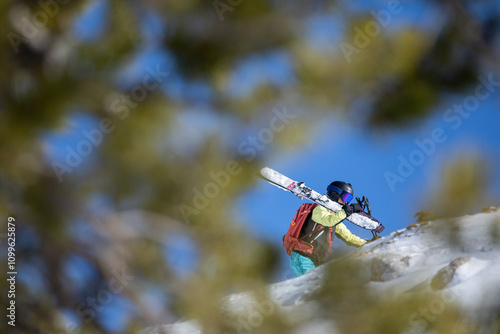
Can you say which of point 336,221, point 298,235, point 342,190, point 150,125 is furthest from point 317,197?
point 150,125

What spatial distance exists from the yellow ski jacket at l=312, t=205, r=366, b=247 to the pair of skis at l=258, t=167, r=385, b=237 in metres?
0.54

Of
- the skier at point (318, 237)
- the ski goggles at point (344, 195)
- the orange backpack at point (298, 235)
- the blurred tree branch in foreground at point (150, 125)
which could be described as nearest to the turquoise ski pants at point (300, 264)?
the skier at point (318, 237)

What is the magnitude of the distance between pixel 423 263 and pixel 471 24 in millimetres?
4738

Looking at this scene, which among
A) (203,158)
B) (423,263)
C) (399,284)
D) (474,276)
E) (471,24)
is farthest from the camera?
(423,263)

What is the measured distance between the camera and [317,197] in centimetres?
934

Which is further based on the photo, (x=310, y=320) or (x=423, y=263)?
(x=423, y=263)

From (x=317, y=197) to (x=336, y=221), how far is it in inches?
94.0

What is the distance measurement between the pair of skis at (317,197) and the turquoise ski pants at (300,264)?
3.90 feet

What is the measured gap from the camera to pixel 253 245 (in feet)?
7.65

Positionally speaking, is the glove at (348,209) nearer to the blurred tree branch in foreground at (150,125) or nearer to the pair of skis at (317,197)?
the pair of skis at (317,197)

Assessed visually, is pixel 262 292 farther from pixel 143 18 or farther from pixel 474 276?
pixel 474 276

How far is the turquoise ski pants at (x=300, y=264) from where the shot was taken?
25.7 feet

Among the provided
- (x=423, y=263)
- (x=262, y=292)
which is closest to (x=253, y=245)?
(x=262, y=292)

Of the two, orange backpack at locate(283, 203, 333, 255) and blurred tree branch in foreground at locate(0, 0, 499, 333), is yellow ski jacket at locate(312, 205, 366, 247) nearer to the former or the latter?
orange backpack at locate(283, 203, 333, 255)
